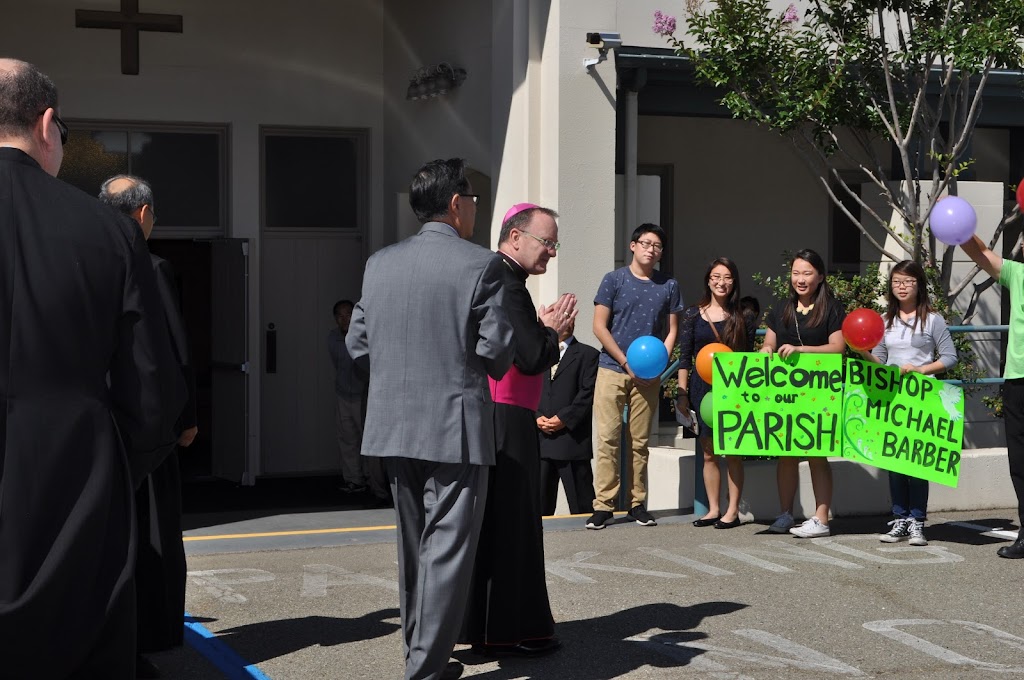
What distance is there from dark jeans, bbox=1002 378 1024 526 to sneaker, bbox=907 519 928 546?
60cm

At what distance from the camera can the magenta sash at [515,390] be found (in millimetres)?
5457

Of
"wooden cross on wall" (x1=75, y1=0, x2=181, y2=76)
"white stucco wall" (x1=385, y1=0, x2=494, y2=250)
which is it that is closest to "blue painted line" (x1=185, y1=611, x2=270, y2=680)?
"white stucco wall" (x1=385, y1=0, x2=494, y2=250)

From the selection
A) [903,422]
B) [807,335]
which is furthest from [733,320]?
[903,422]

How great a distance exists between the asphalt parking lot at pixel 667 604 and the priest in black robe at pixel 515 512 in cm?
16

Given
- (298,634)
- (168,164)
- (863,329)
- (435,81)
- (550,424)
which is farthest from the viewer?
(168,164)

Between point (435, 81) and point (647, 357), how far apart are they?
5180 mm

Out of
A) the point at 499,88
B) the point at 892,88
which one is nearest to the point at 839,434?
the point at 892,88

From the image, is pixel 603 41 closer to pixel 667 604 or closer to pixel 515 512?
pixel 667 604

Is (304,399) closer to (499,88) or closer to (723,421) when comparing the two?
(499,88)

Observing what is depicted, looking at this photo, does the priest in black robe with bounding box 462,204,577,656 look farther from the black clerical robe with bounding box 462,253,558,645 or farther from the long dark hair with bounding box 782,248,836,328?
the long dark hair with bounding box 782,248,836,328

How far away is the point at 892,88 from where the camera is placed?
999 centimetres

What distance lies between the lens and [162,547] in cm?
533

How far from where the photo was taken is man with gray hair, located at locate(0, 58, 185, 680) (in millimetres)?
2955

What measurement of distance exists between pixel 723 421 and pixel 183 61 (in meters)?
7.83
